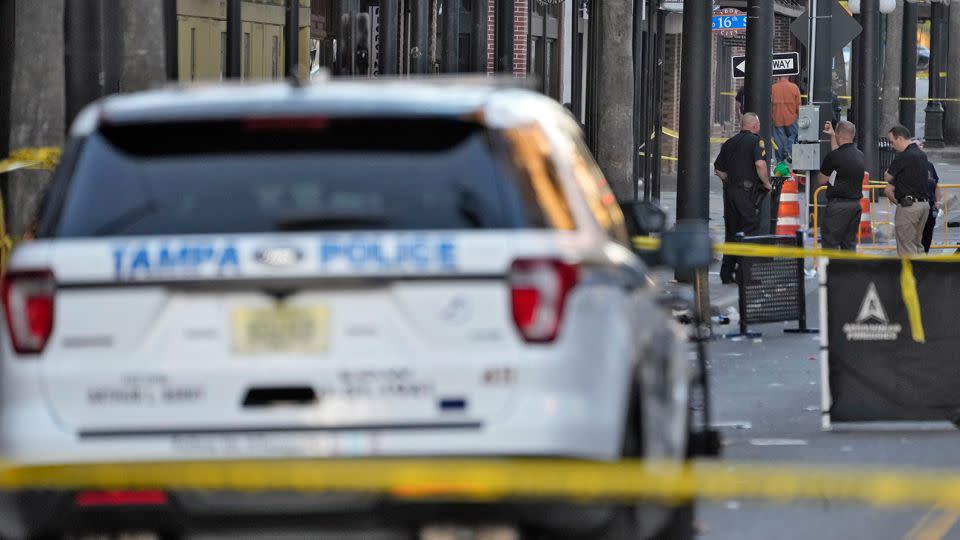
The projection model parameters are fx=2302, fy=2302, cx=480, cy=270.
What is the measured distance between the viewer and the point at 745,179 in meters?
24.5

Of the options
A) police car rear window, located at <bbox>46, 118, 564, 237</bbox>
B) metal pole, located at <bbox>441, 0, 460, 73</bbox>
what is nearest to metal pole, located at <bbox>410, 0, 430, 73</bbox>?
metal pole, located at <bbox>441, 0, 460, 73</bbox>

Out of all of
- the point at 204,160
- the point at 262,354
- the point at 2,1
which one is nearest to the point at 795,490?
the point at 262,354

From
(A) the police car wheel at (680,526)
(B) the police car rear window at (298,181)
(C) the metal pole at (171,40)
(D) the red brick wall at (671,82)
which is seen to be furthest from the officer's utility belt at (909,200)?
(D) the red brick wall at (671,82)

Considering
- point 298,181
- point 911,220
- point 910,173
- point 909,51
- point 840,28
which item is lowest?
point 911,220

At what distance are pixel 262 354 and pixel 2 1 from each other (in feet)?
42.6

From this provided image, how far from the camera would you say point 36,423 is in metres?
6.10

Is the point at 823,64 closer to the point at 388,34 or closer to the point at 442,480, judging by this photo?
the point at 388,34

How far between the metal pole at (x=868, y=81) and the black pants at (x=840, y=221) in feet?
37.0

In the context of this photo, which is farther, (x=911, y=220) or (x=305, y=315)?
(x=911, y=220)

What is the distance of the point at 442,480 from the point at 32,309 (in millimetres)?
1243

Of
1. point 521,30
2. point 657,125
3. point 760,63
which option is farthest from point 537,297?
point 521,30

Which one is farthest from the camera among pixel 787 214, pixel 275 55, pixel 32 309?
pixel 275 55

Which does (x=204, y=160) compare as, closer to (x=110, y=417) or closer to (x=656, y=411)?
(x=110, y=417)

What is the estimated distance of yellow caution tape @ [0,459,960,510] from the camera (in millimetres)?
5730
